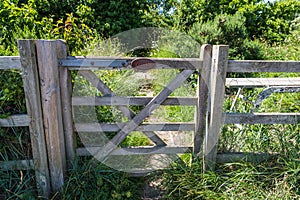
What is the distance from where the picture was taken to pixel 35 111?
2107 mm

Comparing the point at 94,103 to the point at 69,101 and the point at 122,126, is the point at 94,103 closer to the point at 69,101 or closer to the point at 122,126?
the point at 69,101

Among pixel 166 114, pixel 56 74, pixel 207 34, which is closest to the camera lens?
pixel 56 74

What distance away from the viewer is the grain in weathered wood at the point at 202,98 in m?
2.18

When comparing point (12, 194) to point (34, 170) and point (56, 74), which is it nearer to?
point (34, 170)

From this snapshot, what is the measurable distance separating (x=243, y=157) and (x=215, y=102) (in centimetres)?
73

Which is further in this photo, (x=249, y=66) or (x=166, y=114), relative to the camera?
(x=166, y=114)

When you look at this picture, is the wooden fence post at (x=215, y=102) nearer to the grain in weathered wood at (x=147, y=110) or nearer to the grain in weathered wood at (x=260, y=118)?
the grain in weathered wood at (x=260, y=118)

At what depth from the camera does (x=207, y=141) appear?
238 cm

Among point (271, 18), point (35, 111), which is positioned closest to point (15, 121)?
point (35, 111)

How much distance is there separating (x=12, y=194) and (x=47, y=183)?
350mm

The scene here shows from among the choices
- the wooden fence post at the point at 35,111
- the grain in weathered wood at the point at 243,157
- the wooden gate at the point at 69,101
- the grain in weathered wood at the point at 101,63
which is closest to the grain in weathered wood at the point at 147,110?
the wooden gate at the point at 69,101

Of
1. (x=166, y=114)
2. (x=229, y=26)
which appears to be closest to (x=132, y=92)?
(x=166, y=114)

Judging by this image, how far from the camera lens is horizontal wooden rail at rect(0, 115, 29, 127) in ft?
7.15

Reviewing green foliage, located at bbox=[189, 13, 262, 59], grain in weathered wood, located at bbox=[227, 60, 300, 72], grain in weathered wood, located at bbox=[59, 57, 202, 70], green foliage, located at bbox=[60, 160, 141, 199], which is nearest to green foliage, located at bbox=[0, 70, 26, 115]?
grain in weathered wood, located at bbox=[59, 57, 202, 70]
